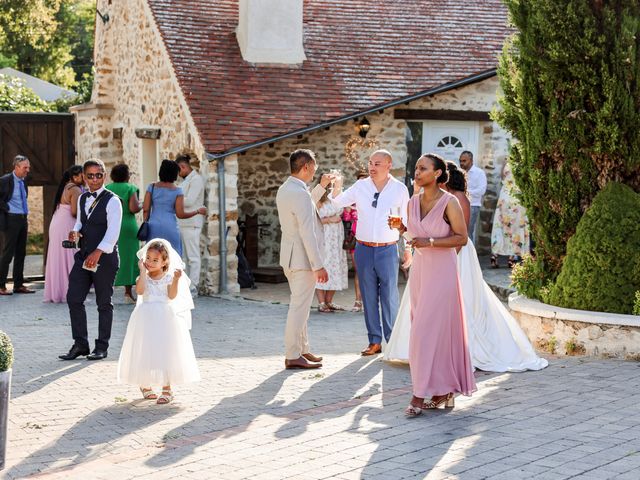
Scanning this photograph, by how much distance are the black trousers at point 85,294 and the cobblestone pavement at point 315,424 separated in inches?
9.2

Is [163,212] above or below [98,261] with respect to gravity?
above

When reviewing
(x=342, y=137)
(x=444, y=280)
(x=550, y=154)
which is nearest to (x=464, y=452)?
(x=444, y=280)

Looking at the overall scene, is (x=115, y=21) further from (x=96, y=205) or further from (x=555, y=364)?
(x=555, y=364)

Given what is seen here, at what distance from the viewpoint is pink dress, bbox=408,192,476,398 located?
6.96 m

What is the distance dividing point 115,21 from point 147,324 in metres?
12.8

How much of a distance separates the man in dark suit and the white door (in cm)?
654

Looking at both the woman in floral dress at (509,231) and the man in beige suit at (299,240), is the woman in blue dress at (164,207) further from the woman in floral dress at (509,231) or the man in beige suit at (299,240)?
the woman in floral dress at (509,231)

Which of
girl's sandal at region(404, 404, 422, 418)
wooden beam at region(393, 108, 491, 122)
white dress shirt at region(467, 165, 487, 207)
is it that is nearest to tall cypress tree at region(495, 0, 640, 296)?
girl's sandal at region(404, 404, 422, 418)

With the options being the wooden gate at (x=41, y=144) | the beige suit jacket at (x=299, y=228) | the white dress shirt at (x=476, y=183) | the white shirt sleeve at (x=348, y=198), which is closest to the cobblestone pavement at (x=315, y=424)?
the beige suit jacket at (x=299, y=228)

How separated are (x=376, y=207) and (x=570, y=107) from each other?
2053mm

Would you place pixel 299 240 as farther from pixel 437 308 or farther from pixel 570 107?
pixel 570 107

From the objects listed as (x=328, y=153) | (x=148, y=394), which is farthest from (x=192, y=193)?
(x=148, y=394)

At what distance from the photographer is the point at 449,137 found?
56.5 ft

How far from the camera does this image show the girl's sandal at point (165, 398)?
733cm
